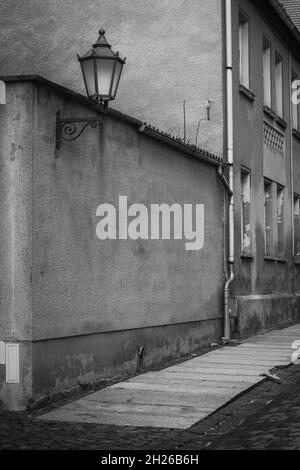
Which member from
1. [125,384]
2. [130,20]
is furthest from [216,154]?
[125,384]

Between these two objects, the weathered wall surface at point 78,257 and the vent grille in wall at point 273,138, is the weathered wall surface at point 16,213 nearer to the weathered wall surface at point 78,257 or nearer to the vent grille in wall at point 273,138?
the weathered wall surface at point 78,257

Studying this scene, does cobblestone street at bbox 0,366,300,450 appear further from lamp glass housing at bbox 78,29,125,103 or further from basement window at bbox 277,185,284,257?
basement window at bbox 277,185,284,257

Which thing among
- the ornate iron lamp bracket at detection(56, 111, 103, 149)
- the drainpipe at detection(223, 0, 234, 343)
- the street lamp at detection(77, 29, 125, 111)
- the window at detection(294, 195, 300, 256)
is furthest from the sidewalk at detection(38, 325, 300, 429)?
the window at detection(294, 195, 300, 256)

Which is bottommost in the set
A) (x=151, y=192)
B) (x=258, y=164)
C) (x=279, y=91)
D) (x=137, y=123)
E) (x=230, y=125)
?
(x=151, y=192)

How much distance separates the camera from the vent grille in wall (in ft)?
62.5

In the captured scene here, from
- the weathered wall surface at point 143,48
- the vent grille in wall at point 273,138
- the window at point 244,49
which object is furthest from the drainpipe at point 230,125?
the vent grille in wall at point 273,138

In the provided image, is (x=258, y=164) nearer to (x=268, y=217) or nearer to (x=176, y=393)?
(x=268, y=217)

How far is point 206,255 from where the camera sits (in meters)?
14.2

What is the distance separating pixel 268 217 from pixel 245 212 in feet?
7.86

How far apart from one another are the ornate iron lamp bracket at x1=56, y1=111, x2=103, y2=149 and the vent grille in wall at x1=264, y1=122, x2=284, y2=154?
403 inches

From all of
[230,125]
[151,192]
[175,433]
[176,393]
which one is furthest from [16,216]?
[230,125]

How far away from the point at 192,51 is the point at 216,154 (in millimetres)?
1998

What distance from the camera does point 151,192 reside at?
11641 mm

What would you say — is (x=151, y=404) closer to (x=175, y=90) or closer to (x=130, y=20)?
(x=175, y=90)
